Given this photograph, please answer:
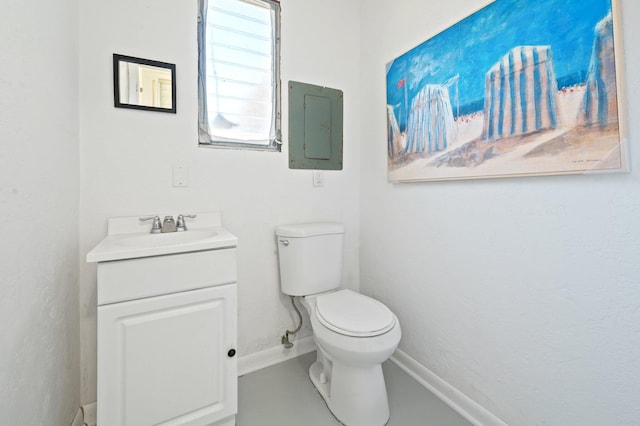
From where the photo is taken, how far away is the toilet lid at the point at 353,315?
3.64ft

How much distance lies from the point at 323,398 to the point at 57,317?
1126mm

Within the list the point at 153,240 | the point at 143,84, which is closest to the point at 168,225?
the point at 153,240

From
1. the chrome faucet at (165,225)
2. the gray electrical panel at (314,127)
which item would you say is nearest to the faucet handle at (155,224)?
the chrome faucet at (165,225)

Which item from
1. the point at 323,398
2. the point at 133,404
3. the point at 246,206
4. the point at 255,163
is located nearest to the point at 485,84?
the point at 255,163

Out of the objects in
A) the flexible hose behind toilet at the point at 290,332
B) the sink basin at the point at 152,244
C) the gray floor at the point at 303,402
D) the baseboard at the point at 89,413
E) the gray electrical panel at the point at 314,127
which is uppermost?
the gray electrical panel at the point at 314,127

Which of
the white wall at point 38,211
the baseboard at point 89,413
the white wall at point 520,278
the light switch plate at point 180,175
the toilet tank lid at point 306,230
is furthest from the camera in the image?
the toilet tank lid at point 306,230

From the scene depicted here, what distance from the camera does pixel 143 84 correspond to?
1.25 metres

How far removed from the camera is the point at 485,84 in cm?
109

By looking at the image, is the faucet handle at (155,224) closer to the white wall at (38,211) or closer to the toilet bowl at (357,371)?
the white wall at (38,211)

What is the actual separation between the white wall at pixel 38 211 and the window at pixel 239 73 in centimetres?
51

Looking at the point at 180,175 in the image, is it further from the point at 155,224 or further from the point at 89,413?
the point at 89,413

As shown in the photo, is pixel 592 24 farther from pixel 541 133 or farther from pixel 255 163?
pixel 255 163

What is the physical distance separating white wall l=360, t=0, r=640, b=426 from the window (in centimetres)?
65

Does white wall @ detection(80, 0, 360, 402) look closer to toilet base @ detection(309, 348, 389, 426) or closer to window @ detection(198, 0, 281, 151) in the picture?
window @ detection(198, 0, 281, 151)
